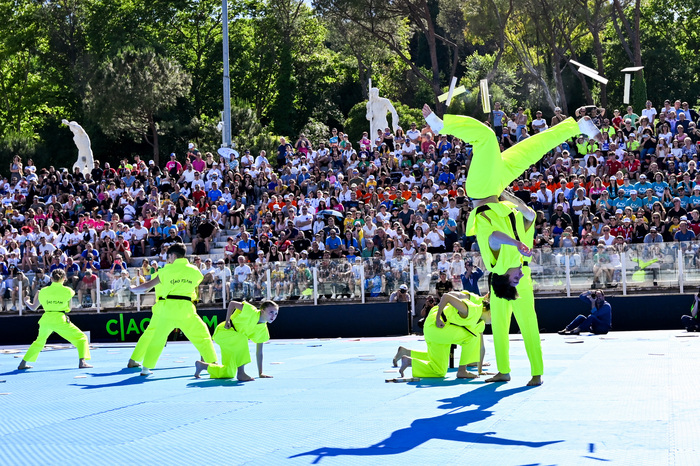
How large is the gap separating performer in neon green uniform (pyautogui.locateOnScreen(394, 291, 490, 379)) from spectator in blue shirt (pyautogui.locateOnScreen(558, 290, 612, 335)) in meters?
7.19

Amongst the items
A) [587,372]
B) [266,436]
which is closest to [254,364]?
[587,372]

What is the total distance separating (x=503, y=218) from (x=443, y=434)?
277 cm

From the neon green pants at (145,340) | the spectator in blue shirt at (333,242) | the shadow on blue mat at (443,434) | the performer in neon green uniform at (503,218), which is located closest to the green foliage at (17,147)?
the spectator in blue shirt at (333,242)

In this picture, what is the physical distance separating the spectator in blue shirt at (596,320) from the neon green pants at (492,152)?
27.9 feet

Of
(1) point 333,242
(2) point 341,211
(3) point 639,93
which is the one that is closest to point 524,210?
(1) point 333,242

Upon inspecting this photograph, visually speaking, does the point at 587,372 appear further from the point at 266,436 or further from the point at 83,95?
the point at 83,95

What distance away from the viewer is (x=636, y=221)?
18609 millimetres

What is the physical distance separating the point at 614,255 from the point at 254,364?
8.06m

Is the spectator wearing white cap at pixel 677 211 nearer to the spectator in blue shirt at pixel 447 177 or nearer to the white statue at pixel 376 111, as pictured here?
the spectator in blue shirt at pixel 447 177

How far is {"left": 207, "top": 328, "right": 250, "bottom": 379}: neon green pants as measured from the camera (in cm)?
1093

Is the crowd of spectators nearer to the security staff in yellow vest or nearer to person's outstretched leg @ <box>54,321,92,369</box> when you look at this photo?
person's outstretched leg @ <box>54,321,92,369</box>

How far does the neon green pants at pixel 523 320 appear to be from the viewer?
892 centimetres

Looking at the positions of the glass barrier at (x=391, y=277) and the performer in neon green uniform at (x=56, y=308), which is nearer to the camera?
A: the performer in neon green uniform at (x=56, y=308)

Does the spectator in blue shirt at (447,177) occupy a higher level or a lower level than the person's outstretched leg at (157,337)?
higher
